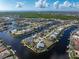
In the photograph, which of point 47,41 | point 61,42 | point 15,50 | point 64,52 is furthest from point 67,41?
point 15,50

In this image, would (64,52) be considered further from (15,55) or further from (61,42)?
(15,55)

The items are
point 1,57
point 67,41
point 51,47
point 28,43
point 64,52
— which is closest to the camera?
point 1,57

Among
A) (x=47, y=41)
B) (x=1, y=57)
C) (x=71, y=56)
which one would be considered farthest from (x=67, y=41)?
(x=1, y=57)

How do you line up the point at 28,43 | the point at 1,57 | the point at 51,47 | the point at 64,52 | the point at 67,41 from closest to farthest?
the point at 1,57 < the point at 64,52 < the point at 51,47 < the point at 28,43 < the point at 67,41

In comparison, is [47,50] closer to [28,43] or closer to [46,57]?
[46,57]

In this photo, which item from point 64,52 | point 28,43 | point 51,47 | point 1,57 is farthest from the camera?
point 28,43

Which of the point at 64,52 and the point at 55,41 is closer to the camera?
the point at 64,52

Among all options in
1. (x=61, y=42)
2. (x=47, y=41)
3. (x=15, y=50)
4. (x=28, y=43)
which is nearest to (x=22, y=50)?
(x=15, y=50)

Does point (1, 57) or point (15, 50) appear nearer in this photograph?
point (1, 57)

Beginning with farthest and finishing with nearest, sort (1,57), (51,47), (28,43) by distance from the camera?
(28,43), (51,47), (1,57)
